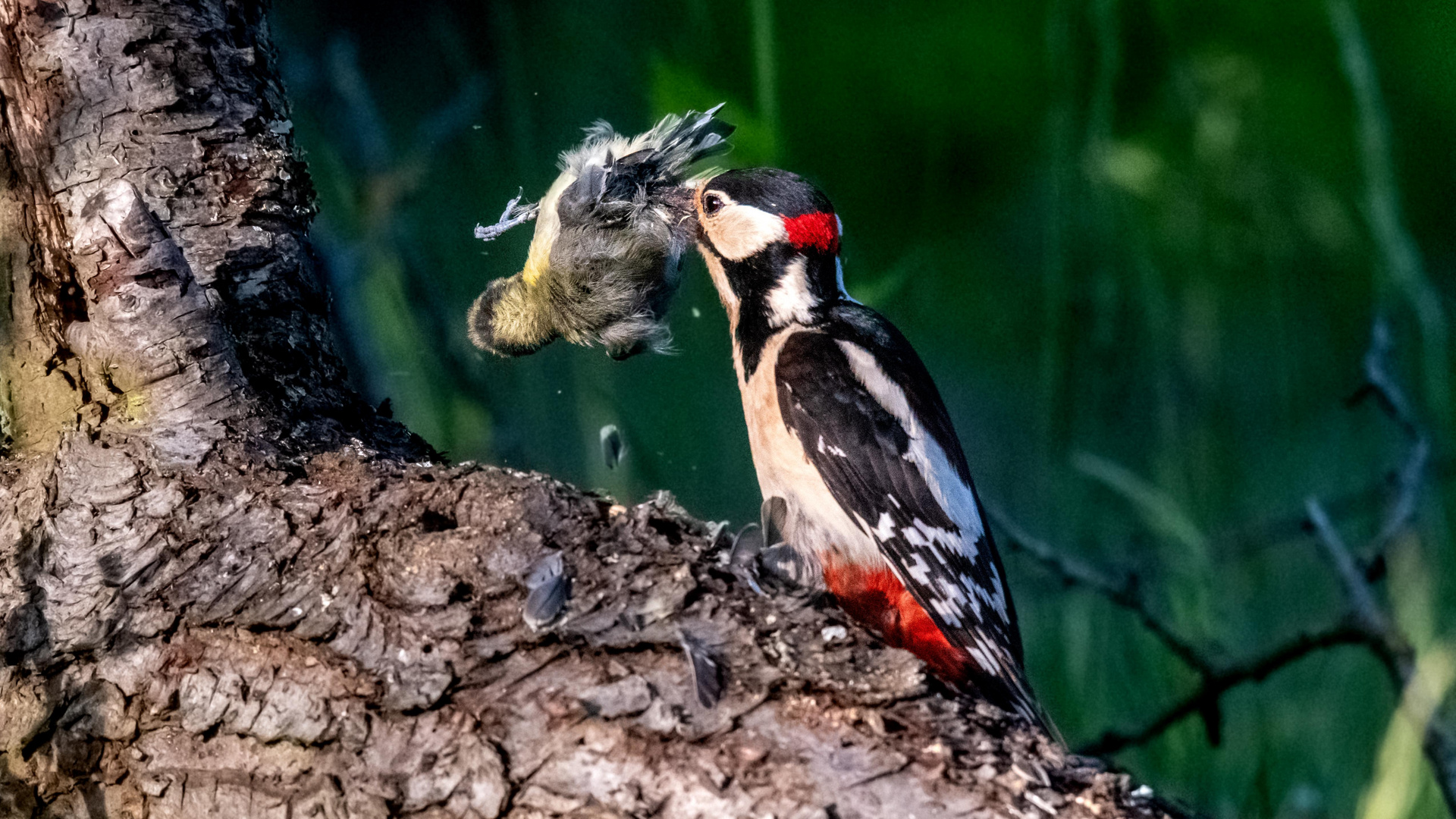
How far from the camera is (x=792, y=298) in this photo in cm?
144

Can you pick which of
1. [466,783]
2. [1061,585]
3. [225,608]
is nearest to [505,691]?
[466,783]

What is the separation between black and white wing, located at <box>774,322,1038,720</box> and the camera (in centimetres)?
123

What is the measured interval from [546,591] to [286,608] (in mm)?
214

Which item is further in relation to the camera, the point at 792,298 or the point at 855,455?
the point at 792,298

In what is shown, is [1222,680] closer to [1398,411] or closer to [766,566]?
[1398,411]

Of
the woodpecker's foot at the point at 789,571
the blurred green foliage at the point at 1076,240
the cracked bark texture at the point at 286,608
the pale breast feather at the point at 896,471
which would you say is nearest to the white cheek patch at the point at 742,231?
the pale breast feather at the point at 896,471

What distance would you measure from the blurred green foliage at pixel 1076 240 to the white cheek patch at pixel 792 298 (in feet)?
1.18

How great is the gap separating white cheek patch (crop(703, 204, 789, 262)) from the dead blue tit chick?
0.14ft

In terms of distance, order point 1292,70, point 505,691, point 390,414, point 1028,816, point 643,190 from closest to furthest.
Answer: point 1028,816 → point 505,691 → point 390,414 → point 643,190 → point 1292,70

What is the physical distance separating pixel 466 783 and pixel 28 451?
593 millimetres

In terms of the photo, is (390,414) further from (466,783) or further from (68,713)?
(466,783)

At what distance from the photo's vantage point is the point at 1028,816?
0.69 m

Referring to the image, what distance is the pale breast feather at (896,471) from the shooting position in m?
1.25

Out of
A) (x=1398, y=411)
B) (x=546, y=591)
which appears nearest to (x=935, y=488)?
(x=546, y=591)
